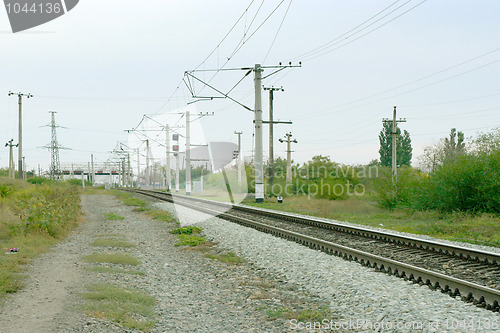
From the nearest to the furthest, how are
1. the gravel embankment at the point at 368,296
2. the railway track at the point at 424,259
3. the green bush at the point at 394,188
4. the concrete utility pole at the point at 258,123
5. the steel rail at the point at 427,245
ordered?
1. the gravel embankment at the point at 368,296
2. the railway track at the point at 424,259
3. the steel rail at the point at 427,245
4. the green bush at the point at 394,188
5. the concrete utility pole at the point at 258,123

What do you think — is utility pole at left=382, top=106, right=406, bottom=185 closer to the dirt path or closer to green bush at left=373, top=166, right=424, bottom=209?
green bush at left=373, top=166, right=424, bottom=209

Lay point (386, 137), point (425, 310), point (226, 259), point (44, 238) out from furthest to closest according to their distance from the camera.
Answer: point (386, 137) → point (44, 238) → point (226, 259) → point (425, 310)

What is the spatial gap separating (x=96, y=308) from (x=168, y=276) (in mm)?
3273

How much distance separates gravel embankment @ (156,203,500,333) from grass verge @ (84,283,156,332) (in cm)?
278

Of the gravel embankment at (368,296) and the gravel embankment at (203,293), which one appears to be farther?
the gravel embankment at (203,293)

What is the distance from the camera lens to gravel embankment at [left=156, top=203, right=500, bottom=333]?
19.4 feet

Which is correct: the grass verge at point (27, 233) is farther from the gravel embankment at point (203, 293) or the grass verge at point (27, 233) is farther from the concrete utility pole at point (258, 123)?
the concrete utility pole at point (258, 123)

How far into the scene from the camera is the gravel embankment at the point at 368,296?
5898 mm

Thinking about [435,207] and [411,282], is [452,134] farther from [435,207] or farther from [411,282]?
[411,282]

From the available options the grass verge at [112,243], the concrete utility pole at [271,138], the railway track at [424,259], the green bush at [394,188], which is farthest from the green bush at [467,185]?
the concrete utility pole at [271,138]

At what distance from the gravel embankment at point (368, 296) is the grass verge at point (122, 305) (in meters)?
2.78

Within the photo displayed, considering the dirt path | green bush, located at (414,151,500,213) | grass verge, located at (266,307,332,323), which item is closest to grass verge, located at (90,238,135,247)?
the dirt path

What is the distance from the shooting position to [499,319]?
5.88 meters

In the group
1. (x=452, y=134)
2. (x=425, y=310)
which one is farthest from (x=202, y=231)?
(x=452, y=134)
